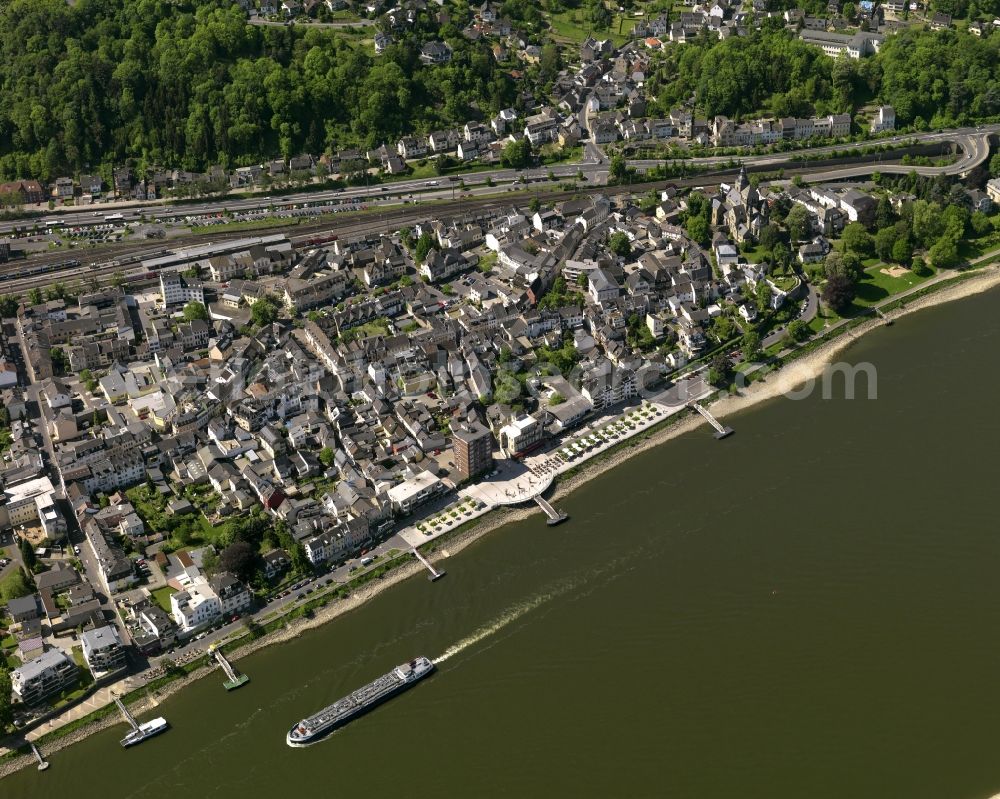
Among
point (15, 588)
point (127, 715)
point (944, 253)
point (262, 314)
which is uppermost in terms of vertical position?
point (262, 314)

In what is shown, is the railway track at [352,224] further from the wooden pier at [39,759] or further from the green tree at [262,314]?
the wooden pier at [39,759]

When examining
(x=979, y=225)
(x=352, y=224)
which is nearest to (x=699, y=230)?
(x=979, y=225)

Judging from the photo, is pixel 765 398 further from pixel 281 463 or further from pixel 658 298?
pixel 281 463

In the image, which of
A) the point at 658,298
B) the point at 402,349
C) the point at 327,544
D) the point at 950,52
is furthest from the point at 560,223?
the point at 950,52

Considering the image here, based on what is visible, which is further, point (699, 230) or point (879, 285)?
point (699, 230)

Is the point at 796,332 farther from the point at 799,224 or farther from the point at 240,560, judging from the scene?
the point at 240,560

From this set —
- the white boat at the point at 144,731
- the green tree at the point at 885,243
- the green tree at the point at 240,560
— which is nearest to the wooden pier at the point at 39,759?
the white boat at the point at 144,731

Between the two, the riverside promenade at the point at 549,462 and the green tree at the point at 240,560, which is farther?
the riverside promenade at the point at 549,462
